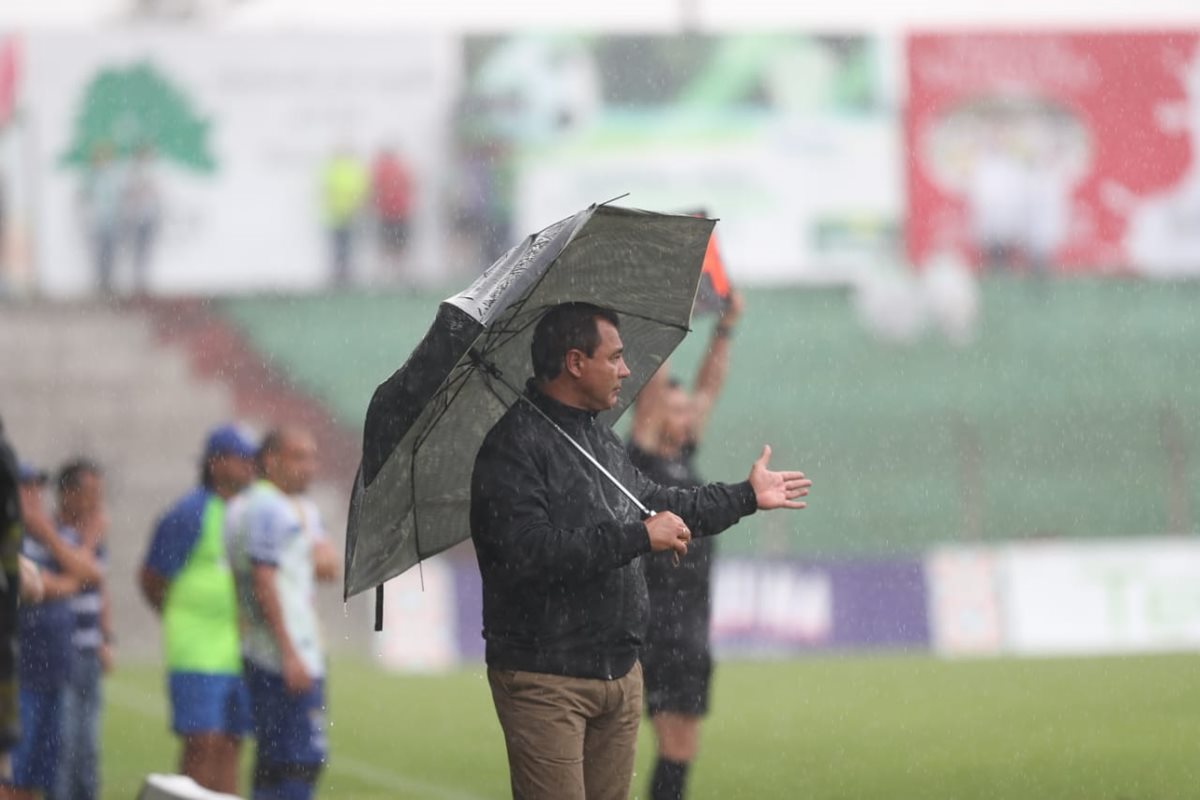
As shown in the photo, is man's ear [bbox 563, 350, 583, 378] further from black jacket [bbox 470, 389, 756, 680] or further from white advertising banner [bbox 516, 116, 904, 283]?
white advertising banner [bbox 516, 116, 904, 283]

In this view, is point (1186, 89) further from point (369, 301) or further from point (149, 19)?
point (149, 19)

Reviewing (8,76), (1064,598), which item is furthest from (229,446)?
(8,76)

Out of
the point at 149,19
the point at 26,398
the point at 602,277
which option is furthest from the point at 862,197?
the point at 602,277

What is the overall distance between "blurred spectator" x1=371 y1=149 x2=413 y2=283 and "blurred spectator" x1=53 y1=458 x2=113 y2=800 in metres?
27.6

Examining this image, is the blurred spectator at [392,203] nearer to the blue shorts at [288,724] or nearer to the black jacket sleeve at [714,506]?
the blue shorts at [288,724]

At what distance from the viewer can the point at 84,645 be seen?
9469mm

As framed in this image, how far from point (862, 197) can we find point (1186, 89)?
6.89m

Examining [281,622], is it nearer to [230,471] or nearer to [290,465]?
[290,465]

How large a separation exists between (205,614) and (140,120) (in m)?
31.4

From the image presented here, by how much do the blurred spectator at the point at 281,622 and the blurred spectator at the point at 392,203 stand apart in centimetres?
2946

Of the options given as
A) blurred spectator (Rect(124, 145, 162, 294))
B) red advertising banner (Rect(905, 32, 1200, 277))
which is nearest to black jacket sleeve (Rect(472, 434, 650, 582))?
blurred spectator (Rect(124, 145, 162, 294))

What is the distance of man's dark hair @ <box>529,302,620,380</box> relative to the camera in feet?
17.8

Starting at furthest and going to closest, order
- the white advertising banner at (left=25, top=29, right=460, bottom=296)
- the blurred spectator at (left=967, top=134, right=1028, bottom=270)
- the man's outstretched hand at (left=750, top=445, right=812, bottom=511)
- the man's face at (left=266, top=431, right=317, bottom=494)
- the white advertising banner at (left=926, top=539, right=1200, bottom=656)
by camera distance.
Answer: the blurred spectator at (left=967, top=134, right=1028, bottom=270) < the white advertising banner at (left=25, top=29, right=460, bottom=296) < the white advertising banner at (left=926, top=539, right=1200, bottom=656) < the man's face at (left=266, top=431, right=317, bottom=494) < the man's outstretched hand at (left=750, top=445, right=812, bottom=511)

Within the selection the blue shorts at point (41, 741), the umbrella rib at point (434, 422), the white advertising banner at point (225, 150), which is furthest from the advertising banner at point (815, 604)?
the umbrella rib at point (434, 422)
